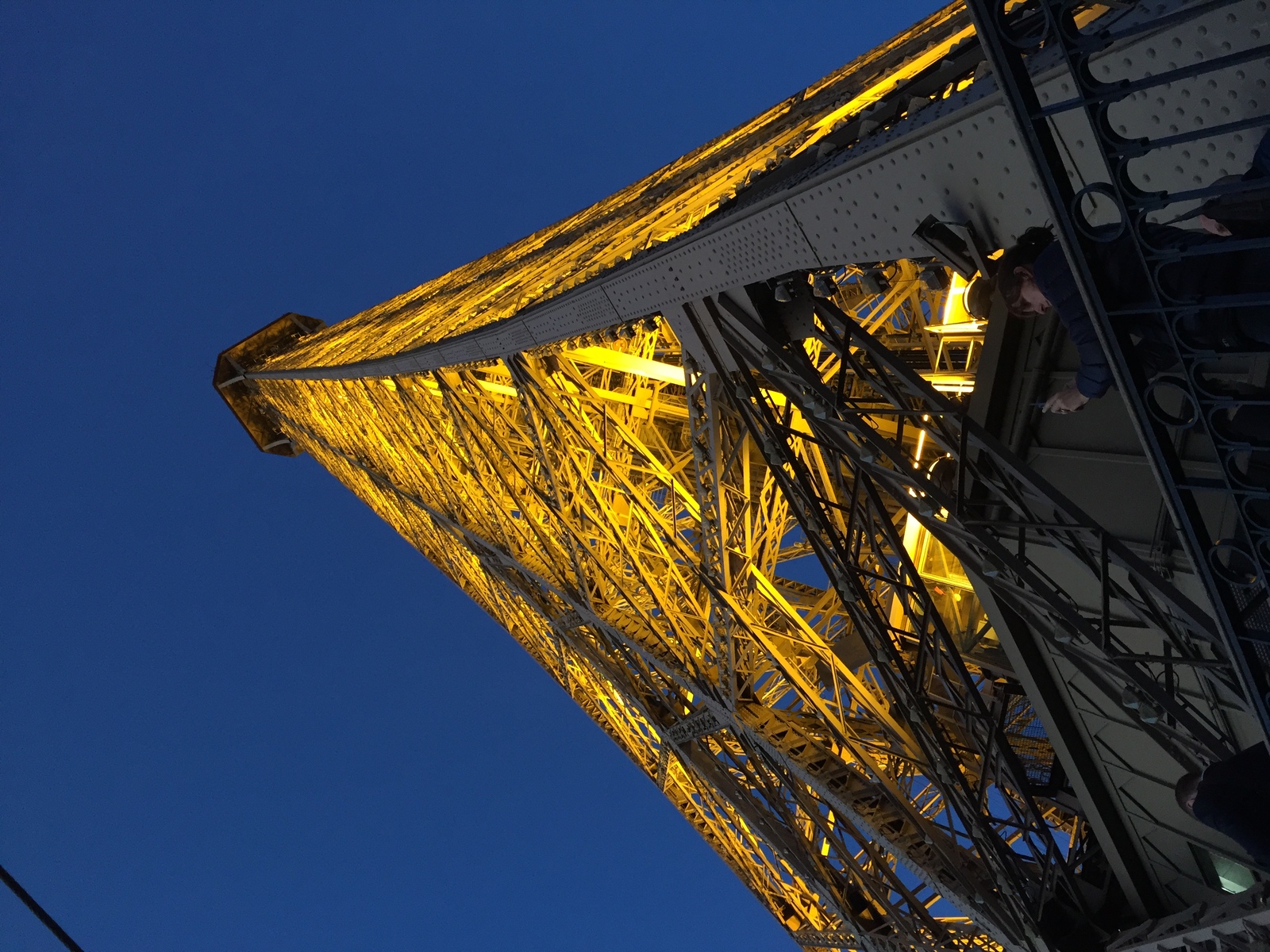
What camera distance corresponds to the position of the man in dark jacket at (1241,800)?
14.4 feet

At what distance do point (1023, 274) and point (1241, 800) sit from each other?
2549mm

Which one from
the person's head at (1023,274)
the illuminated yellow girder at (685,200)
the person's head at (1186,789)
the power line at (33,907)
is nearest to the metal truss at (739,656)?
the illuminated yellow girder at (685,200)

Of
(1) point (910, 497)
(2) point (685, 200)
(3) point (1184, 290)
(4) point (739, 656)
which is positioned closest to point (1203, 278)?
(3) point (1184, 290)

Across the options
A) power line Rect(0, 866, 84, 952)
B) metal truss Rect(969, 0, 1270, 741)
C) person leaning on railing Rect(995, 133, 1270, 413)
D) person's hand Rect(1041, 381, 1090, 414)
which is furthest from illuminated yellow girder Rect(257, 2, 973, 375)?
power line Rect(0, 866, 84, 952)

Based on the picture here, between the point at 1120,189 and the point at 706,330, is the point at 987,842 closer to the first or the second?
the point at 706,330

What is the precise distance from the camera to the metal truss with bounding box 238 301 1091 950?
9.06 m

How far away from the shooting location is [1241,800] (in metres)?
4.47

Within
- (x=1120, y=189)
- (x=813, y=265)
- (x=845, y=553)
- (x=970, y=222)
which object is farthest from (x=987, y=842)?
(x=1120, y=189)

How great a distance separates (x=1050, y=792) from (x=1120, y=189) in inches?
325

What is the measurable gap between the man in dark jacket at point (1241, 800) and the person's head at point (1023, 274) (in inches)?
91.0

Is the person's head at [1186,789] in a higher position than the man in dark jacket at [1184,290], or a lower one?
lower

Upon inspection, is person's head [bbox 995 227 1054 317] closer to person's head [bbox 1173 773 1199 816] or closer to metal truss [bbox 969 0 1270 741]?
metal truss [bbox 969 0 1270 741]

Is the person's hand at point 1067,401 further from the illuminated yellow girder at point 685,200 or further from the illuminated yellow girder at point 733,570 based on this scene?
the illuminated yellow girder at point 685,200

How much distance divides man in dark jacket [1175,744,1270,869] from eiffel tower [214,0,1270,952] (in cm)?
70
